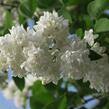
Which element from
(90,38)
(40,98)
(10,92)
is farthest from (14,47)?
(10,92)

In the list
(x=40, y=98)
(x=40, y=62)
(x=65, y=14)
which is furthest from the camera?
(x=40, y=98)

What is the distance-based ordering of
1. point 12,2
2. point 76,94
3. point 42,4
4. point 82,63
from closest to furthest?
point 82,63 < point 42,4 < point 76,94 < point 12,2

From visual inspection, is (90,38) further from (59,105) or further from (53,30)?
(59,105)

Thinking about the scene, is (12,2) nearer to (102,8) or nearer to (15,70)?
(102,8)

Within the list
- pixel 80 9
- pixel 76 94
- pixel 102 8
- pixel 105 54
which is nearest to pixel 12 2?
Result: pixel 80 9

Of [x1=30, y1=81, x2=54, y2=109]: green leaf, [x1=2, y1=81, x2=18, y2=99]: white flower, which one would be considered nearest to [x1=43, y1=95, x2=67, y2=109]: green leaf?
[x1=30, y1=81, x2=54, y2=109]: green leaf

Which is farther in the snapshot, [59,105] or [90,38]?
[59,105]
